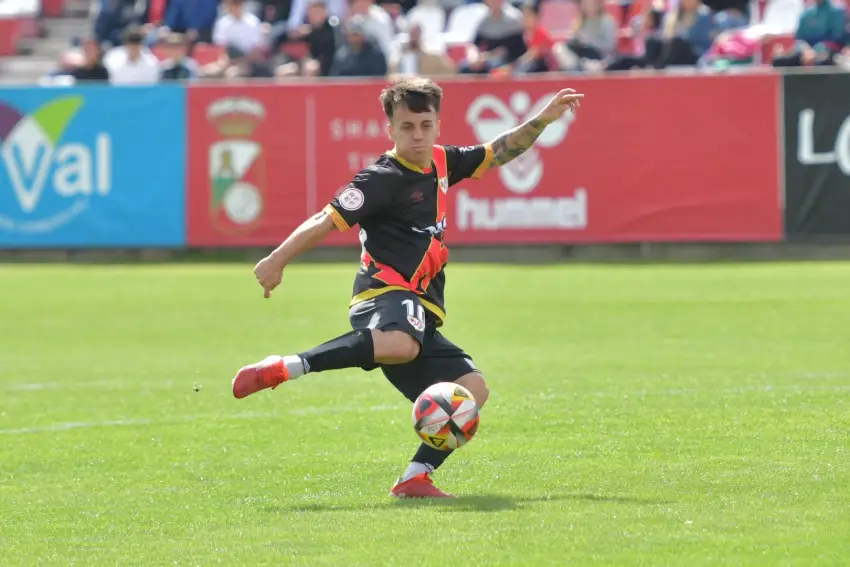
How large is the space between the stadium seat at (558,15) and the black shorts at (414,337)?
64.5 ft

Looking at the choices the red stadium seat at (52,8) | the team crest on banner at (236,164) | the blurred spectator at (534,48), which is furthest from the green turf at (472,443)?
the red stadium seat at (52,8)

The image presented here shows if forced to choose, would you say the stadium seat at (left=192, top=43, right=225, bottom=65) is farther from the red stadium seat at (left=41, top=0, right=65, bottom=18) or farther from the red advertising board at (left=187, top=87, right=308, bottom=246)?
the red stadium seat at (left=41, top=0, right=65, bottom=18)

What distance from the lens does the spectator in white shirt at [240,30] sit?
26.0 m

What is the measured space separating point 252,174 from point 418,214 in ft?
48.3

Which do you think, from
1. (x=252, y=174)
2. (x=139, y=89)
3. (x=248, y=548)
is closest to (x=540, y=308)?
(x=252, y=174)

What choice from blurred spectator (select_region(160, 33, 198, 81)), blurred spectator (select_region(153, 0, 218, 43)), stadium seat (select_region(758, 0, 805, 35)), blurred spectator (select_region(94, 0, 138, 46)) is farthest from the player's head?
blurred spectator (select_region(94, 0, 138, 46))

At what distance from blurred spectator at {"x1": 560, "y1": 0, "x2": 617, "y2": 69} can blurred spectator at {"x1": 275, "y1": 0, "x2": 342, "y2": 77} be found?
12.1 ft

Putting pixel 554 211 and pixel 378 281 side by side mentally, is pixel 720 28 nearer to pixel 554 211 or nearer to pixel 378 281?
pixel 554 211

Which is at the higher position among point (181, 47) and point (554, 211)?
point (181, 47)

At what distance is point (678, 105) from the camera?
68.4 feet

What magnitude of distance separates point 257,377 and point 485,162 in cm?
179

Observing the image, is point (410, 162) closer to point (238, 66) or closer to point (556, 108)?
point (556, 108)

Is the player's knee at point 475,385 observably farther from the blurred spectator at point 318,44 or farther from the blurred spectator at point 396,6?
the blurred spectator at point 396,6

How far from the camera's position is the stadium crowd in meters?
22.6
